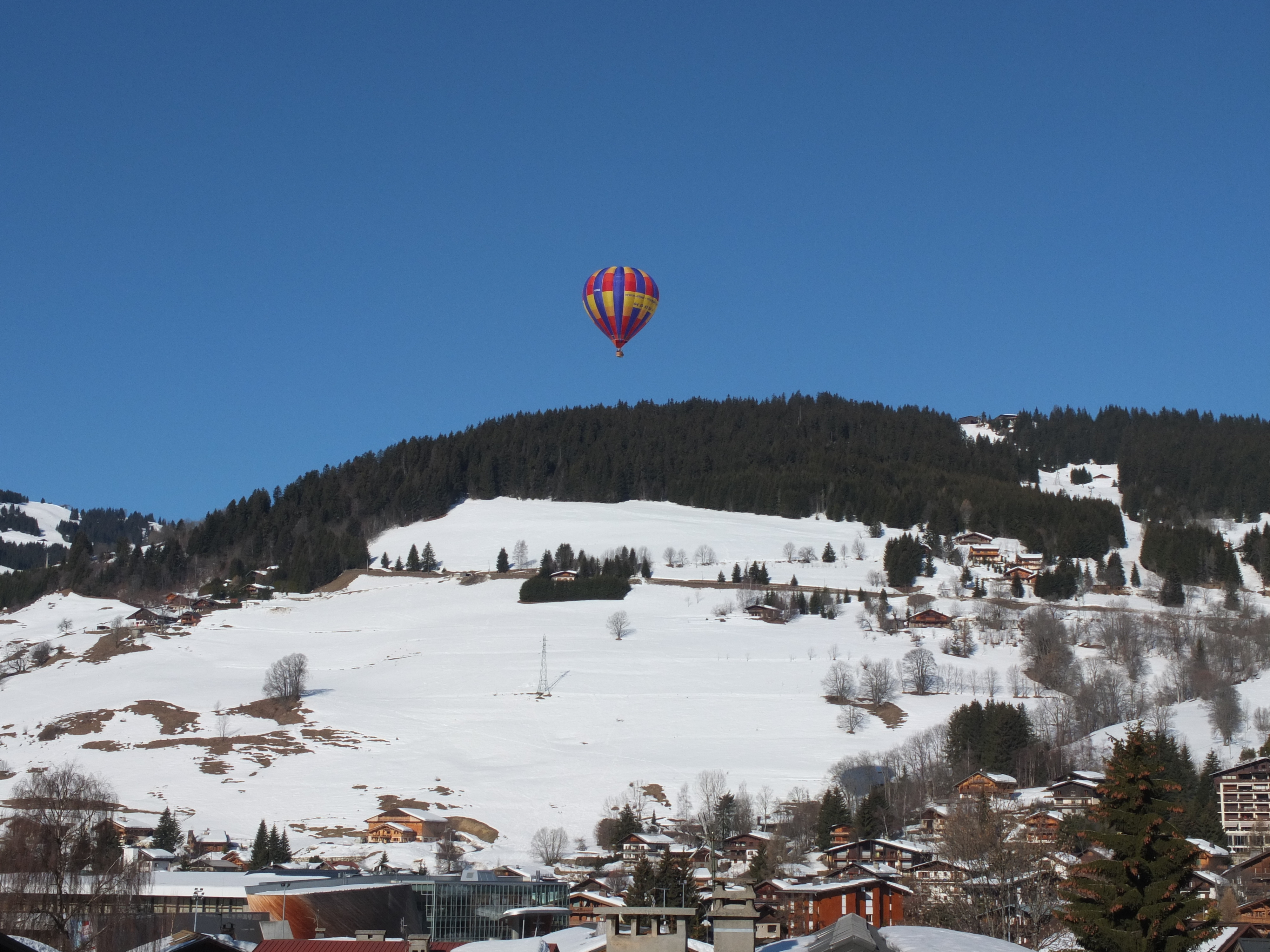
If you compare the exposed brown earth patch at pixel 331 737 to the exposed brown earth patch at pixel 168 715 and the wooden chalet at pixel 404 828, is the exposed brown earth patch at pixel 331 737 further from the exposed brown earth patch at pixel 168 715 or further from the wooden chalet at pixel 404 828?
the wooden chalet at pixel 404 828

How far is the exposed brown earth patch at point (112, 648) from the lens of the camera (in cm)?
10062

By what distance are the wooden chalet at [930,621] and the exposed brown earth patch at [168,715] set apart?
181ft

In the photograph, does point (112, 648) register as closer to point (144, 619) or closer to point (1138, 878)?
point (144, 619)

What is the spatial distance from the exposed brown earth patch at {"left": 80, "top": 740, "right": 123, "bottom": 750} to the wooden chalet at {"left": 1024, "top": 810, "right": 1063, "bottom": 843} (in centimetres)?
4963

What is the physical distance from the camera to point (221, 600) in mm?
132125

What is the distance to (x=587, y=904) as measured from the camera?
45.8m

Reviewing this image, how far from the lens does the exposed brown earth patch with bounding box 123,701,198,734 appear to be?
3107 inches

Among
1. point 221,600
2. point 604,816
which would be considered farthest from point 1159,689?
point 221,600

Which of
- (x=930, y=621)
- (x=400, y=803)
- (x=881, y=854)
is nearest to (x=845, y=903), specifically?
(x=881, y=854)

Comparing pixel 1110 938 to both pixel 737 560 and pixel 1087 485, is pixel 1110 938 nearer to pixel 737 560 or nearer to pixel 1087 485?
pixel 737 560

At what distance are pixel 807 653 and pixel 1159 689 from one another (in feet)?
78.0

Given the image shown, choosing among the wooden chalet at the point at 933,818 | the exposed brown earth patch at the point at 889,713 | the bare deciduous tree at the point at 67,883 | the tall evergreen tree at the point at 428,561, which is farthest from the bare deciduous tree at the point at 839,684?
the tall evergreen tree at the point at 428,561

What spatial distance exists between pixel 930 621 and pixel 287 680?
51266 millimetres

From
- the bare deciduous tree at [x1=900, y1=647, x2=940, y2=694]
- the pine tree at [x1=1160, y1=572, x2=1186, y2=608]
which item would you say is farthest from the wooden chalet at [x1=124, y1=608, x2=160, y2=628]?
the pine tree at [x1=1160, y1=572, x2=1186, y2=608]
